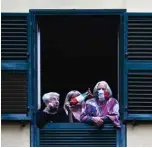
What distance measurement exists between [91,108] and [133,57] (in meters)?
0.76

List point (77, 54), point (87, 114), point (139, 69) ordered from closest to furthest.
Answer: point (139, 69) < point (87, 114) < point (77, 54)

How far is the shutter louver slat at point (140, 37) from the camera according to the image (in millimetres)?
7602

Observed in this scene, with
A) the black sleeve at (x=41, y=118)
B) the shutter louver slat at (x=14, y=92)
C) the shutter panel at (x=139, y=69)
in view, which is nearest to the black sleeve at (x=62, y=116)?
the black sleeve at (x=41, y=118)

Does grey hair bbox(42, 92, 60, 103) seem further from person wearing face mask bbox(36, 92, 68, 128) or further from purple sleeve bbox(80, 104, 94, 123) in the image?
purple sleeve bbox(80, 104, 94, 123)

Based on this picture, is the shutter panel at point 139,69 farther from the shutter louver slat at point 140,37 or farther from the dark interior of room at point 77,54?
the dark interior of room at point 77,54

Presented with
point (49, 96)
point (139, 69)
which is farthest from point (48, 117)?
point (139, 69)

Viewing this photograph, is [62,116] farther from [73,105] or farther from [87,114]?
[87,114]

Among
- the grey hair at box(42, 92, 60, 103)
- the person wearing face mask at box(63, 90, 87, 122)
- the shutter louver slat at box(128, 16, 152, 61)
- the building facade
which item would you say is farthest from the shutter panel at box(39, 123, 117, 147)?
the shutter louver slat at box(128, 16, 152, 61)

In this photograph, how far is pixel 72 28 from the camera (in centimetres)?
780

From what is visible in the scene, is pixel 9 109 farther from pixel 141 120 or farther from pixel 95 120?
pixel 141 120

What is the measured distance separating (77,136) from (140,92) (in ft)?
2.88

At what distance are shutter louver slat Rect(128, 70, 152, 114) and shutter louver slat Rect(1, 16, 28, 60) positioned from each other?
4.09ft

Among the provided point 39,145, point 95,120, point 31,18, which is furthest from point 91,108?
point 31,18

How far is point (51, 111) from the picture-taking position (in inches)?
304
